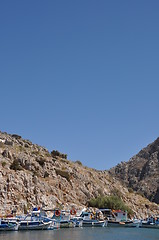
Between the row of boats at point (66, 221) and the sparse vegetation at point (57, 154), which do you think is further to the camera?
the sparse vegetation at point (57, 154)

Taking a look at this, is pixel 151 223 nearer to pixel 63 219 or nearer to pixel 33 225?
pixel 63 219

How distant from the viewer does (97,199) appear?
79.9 meters

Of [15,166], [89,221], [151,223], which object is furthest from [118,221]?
[15,166]

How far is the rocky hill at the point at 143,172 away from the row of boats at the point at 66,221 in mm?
56458

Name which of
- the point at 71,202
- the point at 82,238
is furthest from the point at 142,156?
the point at 82,238

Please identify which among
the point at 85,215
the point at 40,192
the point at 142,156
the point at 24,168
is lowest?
the point at 85,215

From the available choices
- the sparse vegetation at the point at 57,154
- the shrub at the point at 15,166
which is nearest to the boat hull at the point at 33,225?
the shrub at the point at 15,166

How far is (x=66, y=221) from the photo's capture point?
203 feet

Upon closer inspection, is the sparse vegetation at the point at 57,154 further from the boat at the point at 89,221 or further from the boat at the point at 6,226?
the boat at the point at 6,226

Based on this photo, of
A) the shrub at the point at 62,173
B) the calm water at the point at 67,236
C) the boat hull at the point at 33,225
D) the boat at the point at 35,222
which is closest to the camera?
the calm water at the point at 67,236

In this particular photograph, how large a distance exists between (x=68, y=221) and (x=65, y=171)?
22960mm

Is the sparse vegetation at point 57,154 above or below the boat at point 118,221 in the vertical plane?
above

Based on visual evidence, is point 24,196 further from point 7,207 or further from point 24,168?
point 24,168

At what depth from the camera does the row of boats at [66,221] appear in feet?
172
